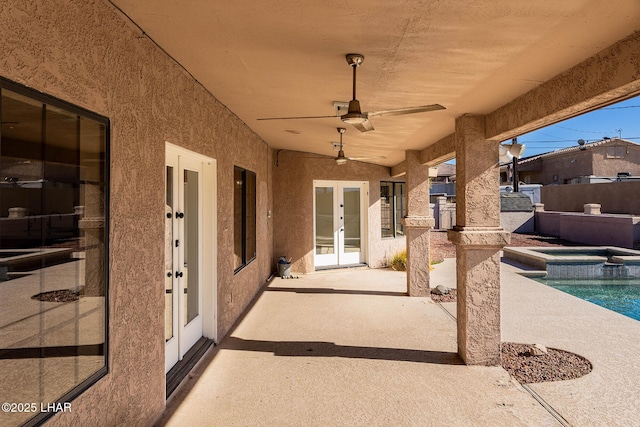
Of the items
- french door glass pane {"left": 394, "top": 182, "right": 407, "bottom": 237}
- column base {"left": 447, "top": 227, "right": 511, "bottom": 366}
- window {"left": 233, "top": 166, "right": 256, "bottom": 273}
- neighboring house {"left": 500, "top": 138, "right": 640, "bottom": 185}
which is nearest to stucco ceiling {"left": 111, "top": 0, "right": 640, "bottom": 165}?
column base {"left": 447, "top": 227, "right": 511, "bottom": 366}

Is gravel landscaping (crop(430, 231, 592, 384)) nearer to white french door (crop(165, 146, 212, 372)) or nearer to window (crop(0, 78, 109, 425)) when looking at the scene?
white french door (crop(165, 146, 212, 372))

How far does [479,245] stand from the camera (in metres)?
4.22

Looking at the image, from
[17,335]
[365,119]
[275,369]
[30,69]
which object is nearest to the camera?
[30,69]

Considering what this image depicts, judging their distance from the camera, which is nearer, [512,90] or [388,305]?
[512,90]

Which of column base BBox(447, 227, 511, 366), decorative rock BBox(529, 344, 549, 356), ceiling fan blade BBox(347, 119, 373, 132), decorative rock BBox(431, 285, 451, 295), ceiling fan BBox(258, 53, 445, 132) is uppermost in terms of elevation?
ceiling fan BBox(258, 53, 445, 132)

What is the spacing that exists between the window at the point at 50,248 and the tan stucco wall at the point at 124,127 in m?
0.07

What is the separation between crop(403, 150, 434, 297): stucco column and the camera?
716cm

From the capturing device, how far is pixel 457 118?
14.7ft

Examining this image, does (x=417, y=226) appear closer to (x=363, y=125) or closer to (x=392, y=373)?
(x=392, y=373)

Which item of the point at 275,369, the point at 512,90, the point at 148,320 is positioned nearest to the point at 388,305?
the point at 275,369

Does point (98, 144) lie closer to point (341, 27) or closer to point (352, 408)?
point (341, 27)

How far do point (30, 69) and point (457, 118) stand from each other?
407 cm

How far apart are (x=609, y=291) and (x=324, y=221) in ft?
22.2

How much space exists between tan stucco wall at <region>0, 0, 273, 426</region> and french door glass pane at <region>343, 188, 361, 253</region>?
21.5 feet
